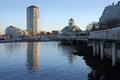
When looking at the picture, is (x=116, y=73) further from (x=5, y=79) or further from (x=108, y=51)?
(x=108, y=51)

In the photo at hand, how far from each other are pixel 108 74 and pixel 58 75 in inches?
262

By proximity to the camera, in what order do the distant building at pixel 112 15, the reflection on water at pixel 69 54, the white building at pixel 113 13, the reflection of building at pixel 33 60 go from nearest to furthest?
the reflection of building at pixel 33 60
the reflection on water at pixel 69 54
the distant building at pixel 112 15
the white building at pixel 113 13

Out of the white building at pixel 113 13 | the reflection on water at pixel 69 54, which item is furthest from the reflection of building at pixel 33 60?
the white building at pixel 113 13

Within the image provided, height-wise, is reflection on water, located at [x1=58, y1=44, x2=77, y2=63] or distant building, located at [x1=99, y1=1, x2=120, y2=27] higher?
distant building, located at [x1=99, y1=1, x2=120, y2=27]

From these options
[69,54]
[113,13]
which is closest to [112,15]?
[113,13]

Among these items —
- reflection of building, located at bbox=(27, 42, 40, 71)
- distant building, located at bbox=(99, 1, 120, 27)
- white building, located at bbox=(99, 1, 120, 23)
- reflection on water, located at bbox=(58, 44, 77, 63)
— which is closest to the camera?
reflection of building, located at bbox=(27, 42, 40, 71)

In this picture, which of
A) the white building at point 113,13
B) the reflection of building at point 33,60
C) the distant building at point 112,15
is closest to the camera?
the reflection of building at point 33,60

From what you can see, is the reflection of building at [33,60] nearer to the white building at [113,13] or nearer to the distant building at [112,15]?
the distant building at [112,15]

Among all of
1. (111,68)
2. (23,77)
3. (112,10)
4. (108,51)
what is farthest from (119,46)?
(112,10)

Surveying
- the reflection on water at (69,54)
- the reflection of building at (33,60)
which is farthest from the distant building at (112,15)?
the reflection of building at (33,60)

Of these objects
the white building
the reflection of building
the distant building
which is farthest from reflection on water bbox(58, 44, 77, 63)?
the white building

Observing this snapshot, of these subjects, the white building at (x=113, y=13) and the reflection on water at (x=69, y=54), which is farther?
the white building at (x=113, y=13)

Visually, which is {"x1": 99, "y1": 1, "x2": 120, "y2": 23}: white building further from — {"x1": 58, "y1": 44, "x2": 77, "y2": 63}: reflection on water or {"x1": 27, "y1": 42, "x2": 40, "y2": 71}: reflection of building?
{"x1": 27, "y1": 42, "x2": 40, "y2": 71}: reflection of building

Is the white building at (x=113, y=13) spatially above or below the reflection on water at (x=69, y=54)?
above
